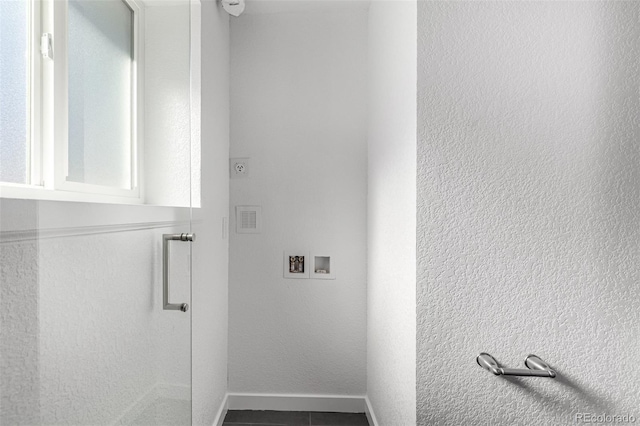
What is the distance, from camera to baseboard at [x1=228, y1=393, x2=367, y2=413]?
6.82 feet

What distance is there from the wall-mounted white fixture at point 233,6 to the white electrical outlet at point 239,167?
0.79 meters

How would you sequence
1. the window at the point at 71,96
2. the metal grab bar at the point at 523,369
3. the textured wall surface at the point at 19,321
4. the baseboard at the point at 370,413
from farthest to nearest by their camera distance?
the baseboard at the point at 370,413 < the metal grab bar at the point at 523,369 < the window at the point at 71,96 < the textured wall surface at the point at 19,321

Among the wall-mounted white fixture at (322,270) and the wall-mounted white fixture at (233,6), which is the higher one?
the wall-mounted white fixture at (233,6)

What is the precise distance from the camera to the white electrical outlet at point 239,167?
2100mm

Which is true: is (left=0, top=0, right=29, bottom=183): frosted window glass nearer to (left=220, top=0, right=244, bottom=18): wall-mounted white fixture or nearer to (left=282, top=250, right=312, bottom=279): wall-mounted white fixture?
(left=220, top=0, right=244, bottom=18): wall-mounted white fixture

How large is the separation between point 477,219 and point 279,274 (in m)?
1.26

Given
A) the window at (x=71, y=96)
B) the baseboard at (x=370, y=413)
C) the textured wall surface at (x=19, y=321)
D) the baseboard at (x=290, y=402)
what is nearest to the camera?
the textured wall surface at (x=19, y=321)

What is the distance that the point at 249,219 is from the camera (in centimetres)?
210

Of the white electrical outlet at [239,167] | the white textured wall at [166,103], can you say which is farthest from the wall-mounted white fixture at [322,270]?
the white textured wall at [166,103]

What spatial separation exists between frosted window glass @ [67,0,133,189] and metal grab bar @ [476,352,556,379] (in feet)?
3.71

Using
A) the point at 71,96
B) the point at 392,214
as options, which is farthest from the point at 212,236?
the point at 71,96

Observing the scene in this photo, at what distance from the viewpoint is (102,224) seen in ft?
2.10

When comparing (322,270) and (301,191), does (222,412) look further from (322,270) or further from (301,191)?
(301,191)

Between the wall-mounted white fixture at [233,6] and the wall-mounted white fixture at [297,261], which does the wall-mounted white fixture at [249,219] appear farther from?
the wall-mounted white fixture at [233,6]
